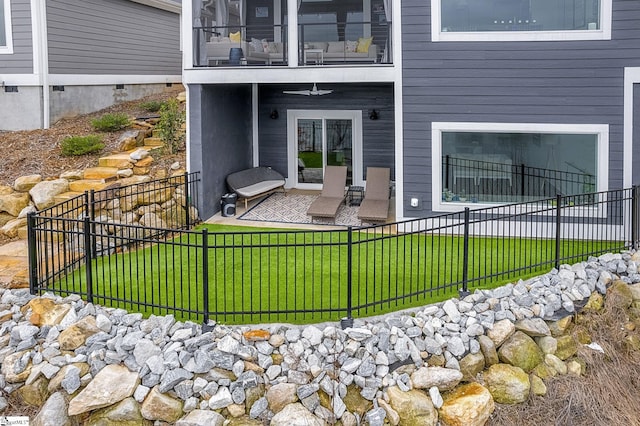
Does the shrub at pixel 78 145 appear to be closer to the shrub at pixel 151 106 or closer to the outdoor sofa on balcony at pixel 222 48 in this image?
the outdoor sofa on balcony at pixel 222 48

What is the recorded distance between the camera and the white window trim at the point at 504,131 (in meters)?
11.1

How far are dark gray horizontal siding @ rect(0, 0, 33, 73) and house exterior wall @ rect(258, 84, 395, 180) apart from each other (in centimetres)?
588

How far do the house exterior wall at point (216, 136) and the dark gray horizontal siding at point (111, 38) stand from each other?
→ 4924 millimetres

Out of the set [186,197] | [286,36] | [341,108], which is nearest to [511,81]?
[286,36]

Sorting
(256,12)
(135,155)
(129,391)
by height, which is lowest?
(129,391)

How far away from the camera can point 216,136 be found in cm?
1343

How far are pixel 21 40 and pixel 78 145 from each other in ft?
12.7

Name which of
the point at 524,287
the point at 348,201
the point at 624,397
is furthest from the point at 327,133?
the point at 624,397

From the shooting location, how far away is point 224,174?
14.0 m

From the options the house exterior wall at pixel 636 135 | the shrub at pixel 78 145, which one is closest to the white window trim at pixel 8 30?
the shrub at pixel 78 145

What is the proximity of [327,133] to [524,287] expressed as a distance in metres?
8.52

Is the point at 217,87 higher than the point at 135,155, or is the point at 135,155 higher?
the point at 217,87

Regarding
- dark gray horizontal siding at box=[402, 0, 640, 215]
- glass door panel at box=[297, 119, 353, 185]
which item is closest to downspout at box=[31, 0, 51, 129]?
glass door panel at box=[297, 119, 353, 185]

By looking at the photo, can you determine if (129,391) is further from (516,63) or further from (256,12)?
(256,12)
